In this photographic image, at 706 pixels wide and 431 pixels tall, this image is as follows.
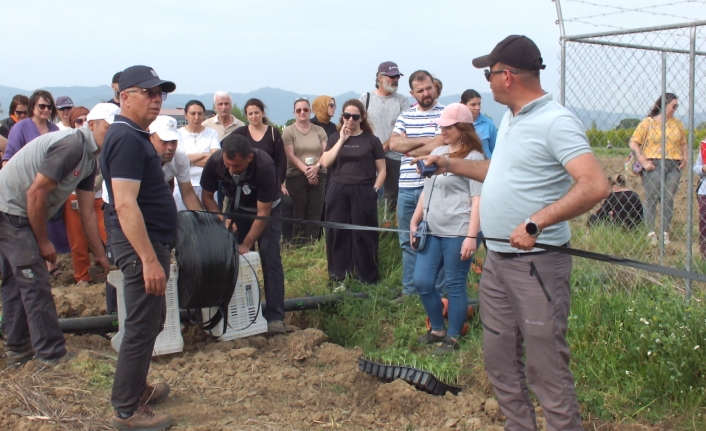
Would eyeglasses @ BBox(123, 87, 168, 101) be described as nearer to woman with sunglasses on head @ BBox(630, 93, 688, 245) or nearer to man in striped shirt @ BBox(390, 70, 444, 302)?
man in striped shirt @ BBox(390, 70, 444, 302)

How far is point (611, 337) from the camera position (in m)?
4.80

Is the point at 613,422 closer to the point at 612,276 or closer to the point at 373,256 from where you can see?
the point at 612,276

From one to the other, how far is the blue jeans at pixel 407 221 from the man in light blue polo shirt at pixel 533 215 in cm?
309

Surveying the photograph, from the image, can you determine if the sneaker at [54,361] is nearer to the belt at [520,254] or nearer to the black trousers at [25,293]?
the black trousers at [25,293]

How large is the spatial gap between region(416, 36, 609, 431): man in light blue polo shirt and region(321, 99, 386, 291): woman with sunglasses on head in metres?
3.85

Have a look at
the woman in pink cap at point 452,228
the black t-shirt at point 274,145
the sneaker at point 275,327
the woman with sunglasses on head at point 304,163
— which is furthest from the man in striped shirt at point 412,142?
the woman with sunglasses on head at point 304,163

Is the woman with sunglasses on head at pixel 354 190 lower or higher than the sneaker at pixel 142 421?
higher

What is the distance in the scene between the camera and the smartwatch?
3119mm

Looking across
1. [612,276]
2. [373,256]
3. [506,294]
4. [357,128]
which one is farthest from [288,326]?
[506,294]

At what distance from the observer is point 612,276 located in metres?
6.04

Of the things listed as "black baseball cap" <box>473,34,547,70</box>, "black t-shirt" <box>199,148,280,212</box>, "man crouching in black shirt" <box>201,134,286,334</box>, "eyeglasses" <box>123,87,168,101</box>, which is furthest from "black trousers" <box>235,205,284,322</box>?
"black baseball cap" <box>473,34,547,70</box>

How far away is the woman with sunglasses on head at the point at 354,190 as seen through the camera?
7332 mm

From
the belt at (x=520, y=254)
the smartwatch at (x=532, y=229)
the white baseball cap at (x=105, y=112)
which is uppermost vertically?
the white baseball cap at (x=105, y=112)

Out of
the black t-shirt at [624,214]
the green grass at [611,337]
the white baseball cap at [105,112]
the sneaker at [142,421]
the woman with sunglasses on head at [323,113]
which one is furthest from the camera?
the woman with sunglasses on head at [323,113]
